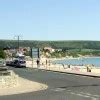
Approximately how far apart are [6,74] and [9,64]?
4869cm

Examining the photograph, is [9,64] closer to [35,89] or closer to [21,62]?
[21,62]

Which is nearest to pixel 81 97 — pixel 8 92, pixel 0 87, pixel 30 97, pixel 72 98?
pixel 72 98

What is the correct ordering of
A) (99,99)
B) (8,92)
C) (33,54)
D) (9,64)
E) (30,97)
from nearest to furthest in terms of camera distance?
(99,99)
(30,97)
(8,92)
(33,54)
(9,64)

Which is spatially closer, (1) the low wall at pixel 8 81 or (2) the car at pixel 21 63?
(1) the low wall at pixel 8 81

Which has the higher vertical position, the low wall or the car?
the low wall

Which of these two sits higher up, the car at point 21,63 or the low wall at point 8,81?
the low wall at point 8,81

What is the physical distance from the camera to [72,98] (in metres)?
22.3

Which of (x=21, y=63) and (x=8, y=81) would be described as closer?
(x=8, y=81)

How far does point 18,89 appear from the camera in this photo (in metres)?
27.4

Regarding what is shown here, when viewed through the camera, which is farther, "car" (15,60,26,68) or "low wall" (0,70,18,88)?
"car" (15,60,26,68)

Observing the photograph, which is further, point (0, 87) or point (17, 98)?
point (0, 87)

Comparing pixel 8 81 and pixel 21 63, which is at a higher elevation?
pixel 8 81

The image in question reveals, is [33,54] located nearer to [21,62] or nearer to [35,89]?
[21,62]

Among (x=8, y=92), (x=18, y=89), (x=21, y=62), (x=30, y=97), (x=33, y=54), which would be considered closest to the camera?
(x=30, y=97)
